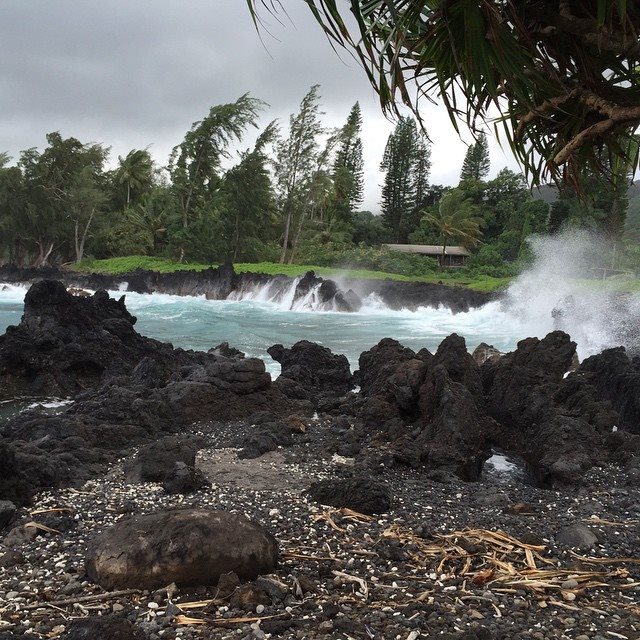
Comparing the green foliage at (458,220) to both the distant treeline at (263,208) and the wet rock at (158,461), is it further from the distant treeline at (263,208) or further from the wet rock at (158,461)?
the wet rock at (158,461)

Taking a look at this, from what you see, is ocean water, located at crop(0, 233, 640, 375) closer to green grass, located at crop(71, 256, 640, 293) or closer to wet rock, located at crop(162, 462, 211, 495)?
green grass, located at crop(71, 256, 640, 293)

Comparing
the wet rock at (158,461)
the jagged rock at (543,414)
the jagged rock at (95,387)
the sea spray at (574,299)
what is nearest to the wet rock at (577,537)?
the jagged rock at (543,414)

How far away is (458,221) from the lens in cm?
4678

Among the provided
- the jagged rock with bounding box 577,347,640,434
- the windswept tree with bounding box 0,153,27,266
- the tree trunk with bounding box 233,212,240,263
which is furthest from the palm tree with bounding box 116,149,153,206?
the jagged rock with bounding box 577,347,640,434

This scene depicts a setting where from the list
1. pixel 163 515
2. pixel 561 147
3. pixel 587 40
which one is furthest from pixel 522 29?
pixel 163 515

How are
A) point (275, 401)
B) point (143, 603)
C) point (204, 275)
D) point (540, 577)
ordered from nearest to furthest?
point (143, 603) < point (540, 577) < point (275, 401) < point (204, 275)

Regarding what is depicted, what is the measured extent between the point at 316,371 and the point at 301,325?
14.8 meters

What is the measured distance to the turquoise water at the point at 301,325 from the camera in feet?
67.6

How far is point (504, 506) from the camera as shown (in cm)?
523

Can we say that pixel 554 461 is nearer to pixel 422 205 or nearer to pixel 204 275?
pixel 204 275

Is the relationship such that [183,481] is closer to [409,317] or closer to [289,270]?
[409,317]

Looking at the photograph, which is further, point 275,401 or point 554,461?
point 275,401

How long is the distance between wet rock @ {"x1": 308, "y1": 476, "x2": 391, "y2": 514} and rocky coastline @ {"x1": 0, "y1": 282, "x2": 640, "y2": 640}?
0.02 m

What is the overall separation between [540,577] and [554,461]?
113 inches
